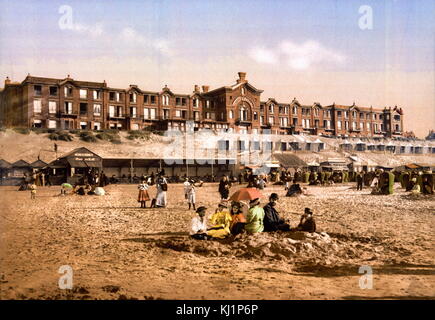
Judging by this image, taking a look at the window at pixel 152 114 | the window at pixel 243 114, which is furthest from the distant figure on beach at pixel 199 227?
the window at pixel 243 114

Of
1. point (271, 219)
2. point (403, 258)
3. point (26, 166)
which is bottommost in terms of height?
point (403, 258)

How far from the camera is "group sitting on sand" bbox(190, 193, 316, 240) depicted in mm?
8617

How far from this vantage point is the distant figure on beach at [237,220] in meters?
8.71

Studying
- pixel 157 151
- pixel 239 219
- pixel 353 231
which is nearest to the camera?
pixel 239 219

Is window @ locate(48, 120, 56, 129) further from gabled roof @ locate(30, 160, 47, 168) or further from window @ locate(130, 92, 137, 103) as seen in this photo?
gabled roof @ locate(30, 160, 47, 168)

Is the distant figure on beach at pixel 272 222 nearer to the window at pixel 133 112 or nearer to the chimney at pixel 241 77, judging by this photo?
the window at pixel 133 112

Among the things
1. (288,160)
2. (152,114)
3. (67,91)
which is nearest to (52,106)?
(67,91)

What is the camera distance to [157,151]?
3844 cm

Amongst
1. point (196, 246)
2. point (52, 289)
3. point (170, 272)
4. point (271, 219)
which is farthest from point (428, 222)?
point (52, 289)

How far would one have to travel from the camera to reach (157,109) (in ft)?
165

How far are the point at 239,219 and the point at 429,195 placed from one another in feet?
47.8

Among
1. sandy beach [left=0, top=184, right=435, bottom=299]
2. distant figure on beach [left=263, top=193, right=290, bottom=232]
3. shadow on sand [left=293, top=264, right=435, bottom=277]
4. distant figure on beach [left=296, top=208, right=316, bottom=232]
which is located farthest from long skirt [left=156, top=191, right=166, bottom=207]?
shadow on sand [left=293, top=264, right=435, bottom=277]

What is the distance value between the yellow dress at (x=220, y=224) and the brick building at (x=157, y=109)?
3875cm

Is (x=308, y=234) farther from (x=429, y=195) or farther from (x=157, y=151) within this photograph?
(x=157, y=151)
